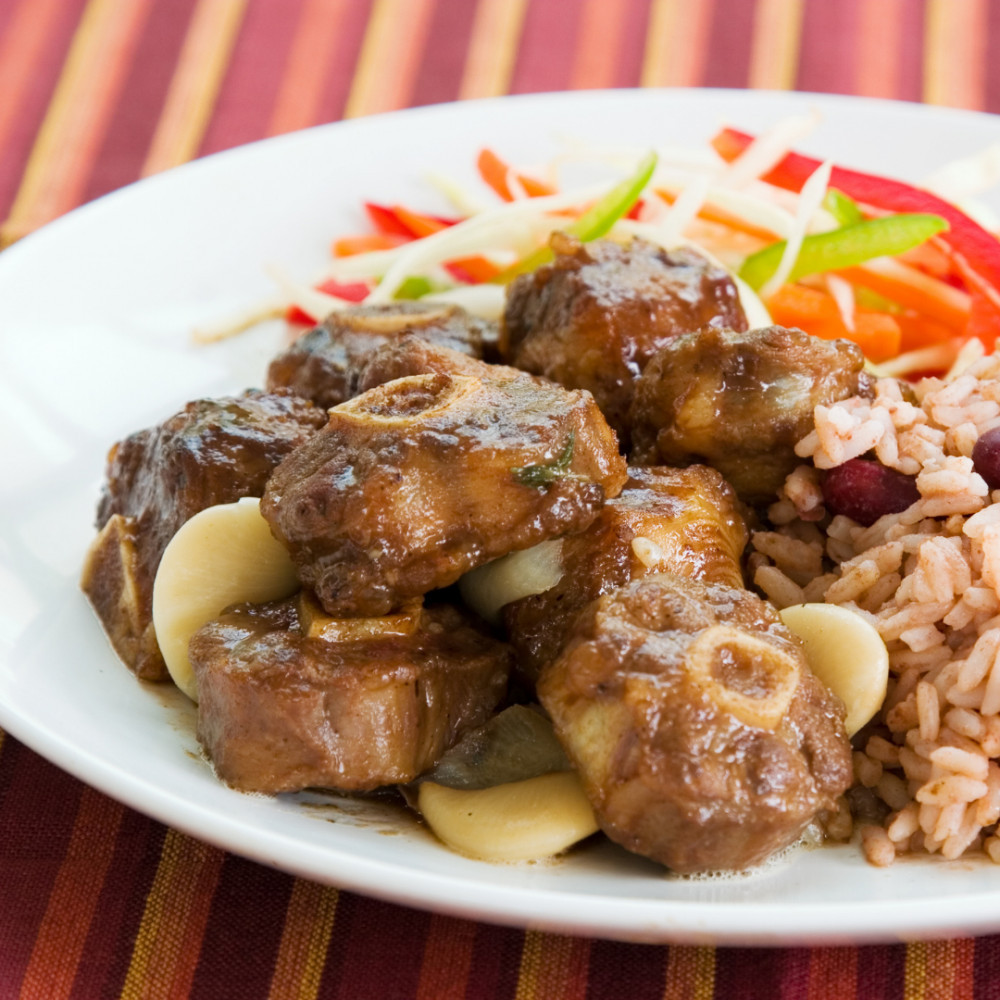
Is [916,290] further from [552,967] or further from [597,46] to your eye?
[597,46]

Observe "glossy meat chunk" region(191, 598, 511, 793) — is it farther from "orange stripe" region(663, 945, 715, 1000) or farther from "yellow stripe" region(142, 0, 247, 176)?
"yellow stripe" region(142, 0, 247, 176)

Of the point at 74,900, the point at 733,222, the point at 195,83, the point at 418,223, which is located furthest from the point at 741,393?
the point at 195,83

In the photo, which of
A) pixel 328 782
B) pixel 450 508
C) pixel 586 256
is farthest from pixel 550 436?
pixel 586 256

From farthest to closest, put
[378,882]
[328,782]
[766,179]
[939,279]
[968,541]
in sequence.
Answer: [766,179] < [939,279] < [968,541] < [328,782] < [378,882]

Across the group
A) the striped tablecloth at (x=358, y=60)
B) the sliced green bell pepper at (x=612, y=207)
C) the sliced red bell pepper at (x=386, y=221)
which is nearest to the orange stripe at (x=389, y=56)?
the striped tablecloth at (x=358, y=60)

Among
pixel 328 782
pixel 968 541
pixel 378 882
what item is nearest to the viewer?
pixel 378 882

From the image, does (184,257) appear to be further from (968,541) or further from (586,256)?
(968,541)
